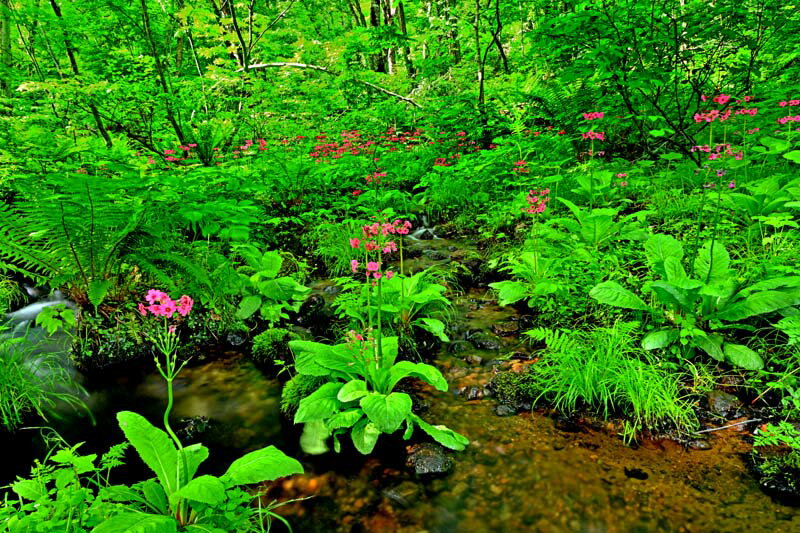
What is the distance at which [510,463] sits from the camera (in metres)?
2.23

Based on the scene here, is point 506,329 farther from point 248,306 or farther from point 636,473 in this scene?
point 248,306

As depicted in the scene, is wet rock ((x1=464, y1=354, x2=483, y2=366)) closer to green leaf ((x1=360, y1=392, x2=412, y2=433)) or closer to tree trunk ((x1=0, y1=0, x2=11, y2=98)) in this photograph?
green leaf ((x1=360, y1=392, x2=412, y2=433))

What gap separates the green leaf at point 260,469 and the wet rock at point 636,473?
1648mm

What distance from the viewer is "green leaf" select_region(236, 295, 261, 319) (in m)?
3.62

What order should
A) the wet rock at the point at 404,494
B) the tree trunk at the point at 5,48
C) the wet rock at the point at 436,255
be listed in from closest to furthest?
the wet rock at the point at 404,494 → the wet rock at the point at 436,255 → the tree trunk at the point at 5,48

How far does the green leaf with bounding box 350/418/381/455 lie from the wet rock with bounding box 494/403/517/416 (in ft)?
2.65

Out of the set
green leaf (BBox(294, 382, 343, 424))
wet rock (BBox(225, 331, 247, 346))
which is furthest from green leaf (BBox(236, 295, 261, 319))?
green leaf (BBox(294, 382, 343, 424))

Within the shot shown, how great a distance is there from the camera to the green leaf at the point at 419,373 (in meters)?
2.39

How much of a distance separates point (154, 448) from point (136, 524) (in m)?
0.37

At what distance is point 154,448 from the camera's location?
5.58 ft

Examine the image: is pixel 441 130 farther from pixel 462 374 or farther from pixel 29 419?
pixel 29 419

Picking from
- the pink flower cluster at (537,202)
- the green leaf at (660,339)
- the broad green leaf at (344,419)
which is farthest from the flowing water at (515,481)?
the pink flower cluster at (537,202)

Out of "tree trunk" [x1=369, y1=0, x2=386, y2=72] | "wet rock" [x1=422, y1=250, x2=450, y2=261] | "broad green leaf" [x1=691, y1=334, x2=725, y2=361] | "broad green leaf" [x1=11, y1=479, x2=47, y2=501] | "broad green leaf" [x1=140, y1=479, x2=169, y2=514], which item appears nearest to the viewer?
"broad green leaf" [x1=11, y1=479, x2=47, y2=501]

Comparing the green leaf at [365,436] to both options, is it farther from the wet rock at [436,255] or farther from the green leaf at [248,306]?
the wet rock at [436,255]
